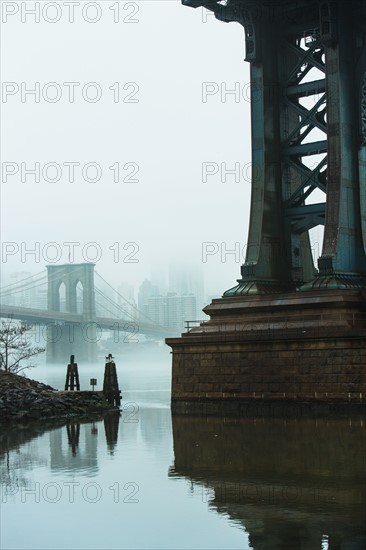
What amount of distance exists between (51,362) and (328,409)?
96.5m

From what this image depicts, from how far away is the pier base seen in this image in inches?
1490

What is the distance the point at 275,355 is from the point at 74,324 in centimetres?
7494

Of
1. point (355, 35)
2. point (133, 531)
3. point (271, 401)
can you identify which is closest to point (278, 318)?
point (271, 401)

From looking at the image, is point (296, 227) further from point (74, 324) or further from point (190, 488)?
point (74, 324)

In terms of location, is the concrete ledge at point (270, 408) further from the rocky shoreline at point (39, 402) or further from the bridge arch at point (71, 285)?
the bridge arch at point (71, 285)

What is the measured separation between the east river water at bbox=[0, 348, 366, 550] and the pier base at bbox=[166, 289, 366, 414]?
3.33 metres

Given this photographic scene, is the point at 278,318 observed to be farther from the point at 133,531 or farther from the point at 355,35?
the point at 133,531

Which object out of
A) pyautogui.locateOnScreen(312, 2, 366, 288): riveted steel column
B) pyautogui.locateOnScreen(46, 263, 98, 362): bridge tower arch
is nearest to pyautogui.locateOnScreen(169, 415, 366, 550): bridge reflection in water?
pyautogui.locateOnScreen(312, 2, 366, 288): riveted steel column

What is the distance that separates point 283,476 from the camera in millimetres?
22672

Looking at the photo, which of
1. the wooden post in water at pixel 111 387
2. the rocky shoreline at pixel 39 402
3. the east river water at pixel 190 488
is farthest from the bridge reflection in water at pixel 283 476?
the wooden post in water at pixel 111 387

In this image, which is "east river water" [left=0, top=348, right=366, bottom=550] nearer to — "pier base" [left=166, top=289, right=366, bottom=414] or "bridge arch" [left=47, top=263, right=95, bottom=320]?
"pier base" [left=166, top=289, right=366, bottom=414]

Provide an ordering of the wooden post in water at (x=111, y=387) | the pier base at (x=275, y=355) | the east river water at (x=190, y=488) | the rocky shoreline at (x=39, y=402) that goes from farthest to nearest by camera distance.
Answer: the wooden post in water at (x=111, y=387), the rocky shoreline at (x=39, y=402), the pier base at (x=275, y=355), the east river water at (x=190, y=488)

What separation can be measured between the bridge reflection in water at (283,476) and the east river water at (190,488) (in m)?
→ 0.02

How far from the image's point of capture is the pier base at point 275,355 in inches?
1490
